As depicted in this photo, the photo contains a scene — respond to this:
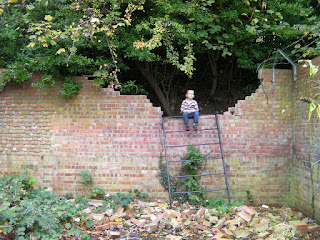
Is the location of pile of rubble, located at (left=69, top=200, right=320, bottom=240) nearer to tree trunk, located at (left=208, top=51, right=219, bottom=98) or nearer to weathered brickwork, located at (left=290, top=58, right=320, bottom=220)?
weathered brickwork, located at (left=290, top=58, right=320, bottom=220)

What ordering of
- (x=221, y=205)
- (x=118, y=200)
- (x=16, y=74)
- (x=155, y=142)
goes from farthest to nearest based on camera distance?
(x=155, y=142), (x=16, y=74), (x=221, y=205), (x=118, y=200)

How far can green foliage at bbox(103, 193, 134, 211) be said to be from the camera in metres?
5.92

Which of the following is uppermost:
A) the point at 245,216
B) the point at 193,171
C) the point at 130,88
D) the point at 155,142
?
the point at 130,88

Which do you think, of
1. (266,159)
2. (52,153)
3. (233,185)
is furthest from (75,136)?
(266,159)

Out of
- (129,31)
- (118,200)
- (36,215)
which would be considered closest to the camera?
(36,215)

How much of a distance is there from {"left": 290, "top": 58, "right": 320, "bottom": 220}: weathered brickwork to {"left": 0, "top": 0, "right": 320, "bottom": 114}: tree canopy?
753mm

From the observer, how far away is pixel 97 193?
6.62 m

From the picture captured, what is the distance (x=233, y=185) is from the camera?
6672 millimetres

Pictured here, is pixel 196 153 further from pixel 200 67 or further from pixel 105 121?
pixel 200 67

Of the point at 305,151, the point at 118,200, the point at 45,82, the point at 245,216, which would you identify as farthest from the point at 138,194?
the point at 305,151

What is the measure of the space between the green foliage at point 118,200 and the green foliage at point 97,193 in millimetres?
289

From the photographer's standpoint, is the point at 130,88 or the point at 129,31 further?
the point at 130,88

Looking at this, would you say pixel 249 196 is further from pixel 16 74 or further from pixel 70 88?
pixel 16 74

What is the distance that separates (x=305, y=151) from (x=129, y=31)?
5319 millimetres
